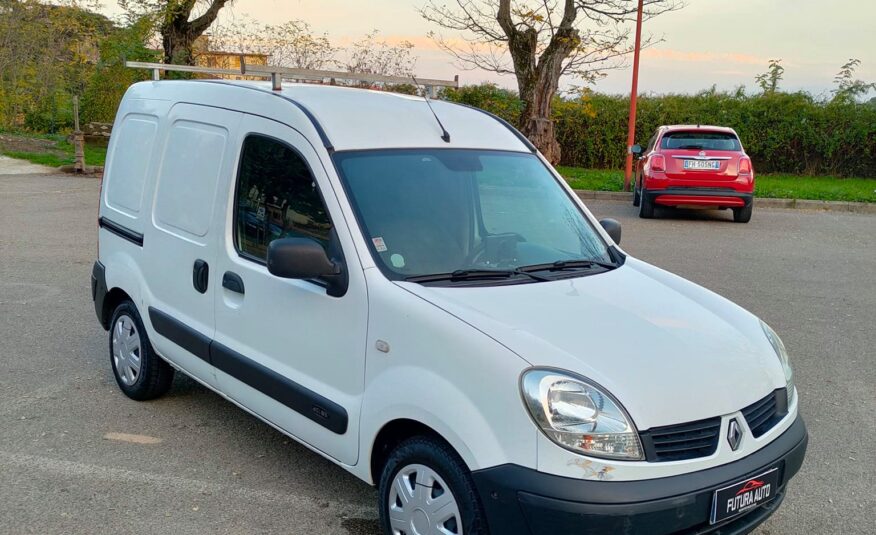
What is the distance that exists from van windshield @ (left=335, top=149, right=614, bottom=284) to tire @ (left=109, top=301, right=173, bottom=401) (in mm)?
2111

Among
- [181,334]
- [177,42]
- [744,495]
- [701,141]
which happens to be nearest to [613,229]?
[744,495]

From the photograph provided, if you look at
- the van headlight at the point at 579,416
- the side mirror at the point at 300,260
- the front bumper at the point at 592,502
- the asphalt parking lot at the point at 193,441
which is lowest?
the asphalt parking lot at the point at 193,441

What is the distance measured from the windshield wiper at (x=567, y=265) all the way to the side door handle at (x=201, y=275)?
1.65m

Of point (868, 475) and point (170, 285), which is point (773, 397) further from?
point (170, 285)

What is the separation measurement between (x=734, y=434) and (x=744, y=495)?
22 cm

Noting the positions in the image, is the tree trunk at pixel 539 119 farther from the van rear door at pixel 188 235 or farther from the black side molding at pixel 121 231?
the van rear door at pixel 188 235

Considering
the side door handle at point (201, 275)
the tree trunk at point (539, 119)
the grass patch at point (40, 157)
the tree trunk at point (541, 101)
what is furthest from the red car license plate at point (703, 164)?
the grass patch at point (40, 157)

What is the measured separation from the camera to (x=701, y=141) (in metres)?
13.9

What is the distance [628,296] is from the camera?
11.3ft

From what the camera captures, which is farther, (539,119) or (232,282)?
(539,119)

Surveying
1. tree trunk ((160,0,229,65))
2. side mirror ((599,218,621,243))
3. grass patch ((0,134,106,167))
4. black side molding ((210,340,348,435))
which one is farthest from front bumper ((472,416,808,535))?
tree trunk ((160,0,229,65))

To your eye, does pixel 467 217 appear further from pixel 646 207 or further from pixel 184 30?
pixel 184 30

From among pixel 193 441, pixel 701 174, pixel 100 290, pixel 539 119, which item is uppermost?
pixel 539 119

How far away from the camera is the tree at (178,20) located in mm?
20500
